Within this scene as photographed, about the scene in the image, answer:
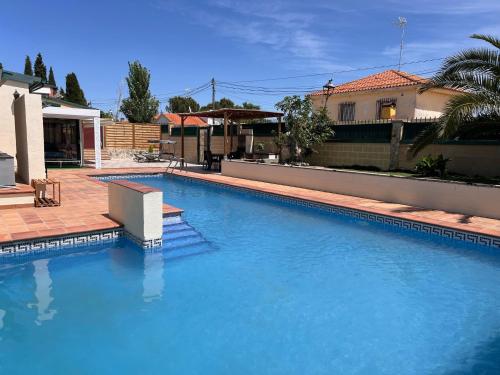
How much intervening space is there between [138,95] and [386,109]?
3375cm

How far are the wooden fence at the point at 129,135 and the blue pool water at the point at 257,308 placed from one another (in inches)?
828

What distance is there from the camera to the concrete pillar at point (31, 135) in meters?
9.62

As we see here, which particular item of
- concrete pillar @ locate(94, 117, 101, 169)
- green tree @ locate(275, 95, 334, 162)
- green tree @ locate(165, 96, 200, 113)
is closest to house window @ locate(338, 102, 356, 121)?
green tree @ locate(275, 95, 334, 162)

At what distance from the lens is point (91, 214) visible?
8039 mm

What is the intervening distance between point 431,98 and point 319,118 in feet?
21.2

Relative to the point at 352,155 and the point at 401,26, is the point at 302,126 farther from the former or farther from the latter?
the point at 401,26

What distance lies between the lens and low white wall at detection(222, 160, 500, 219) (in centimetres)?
895

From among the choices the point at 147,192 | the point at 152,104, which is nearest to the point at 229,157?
the point at 147,192

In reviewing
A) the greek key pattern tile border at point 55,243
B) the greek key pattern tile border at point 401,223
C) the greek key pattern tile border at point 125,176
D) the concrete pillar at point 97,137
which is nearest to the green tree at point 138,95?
the concrete pillar at point 97,137

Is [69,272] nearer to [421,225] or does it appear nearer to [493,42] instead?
[421,225]

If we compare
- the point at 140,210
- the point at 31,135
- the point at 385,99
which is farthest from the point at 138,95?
the point at 140,210

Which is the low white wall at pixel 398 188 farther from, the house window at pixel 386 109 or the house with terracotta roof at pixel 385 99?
the house window at pixel 386 109

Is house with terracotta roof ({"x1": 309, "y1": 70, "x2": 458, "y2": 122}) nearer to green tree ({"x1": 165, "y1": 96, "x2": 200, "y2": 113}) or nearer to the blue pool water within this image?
the blue pool water

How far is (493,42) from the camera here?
901cm
